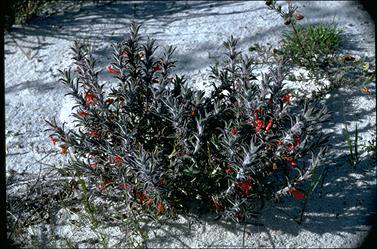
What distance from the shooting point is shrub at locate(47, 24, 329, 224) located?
292 cm

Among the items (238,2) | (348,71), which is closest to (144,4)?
(238,2)

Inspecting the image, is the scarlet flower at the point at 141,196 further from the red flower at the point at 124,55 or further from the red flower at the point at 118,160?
the red flower at the point at 124,55

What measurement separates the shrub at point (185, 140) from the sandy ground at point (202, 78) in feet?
0.68

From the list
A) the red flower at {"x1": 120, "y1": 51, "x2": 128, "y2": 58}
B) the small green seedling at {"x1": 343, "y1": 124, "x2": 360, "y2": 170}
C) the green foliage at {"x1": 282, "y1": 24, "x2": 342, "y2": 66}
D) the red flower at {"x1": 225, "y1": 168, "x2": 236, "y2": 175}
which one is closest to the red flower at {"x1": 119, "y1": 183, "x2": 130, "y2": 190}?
the red flower at {"x1": 225, "y1": 168, "x2": 236, "y2": 175}

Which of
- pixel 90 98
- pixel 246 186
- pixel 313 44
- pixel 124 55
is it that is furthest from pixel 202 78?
pixel 246 186

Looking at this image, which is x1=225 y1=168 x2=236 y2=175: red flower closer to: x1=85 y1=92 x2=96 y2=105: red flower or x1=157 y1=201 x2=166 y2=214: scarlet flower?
x1=157 y1=201 x2=166 y2=214: scarlet flower

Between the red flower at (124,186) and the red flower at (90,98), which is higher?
the red flower at (90,98)

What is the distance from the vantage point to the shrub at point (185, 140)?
2.92 meters

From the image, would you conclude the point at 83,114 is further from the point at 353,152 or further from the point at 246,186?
the point at 353,152

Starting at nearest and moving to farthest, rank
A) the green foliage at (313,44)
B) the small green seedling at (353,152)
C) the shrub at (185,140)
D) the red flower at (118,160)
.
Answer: the shrub at (185,140)
the red flower at (118,160)
the small green seedling at (353,152)
the green foliage at (313,44)

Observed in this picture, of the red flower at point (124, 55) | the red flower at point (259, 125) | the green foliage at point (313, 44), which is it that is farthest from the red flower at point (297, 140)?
the green foliage at point (313, 44)

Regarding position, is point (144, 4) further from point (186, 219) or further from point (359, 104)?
point (186, 219)

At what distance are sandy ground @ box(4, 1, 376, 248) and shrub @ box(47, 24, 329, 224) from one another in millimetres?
207

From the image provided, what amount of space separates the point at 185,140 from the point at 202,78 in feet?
4.46
